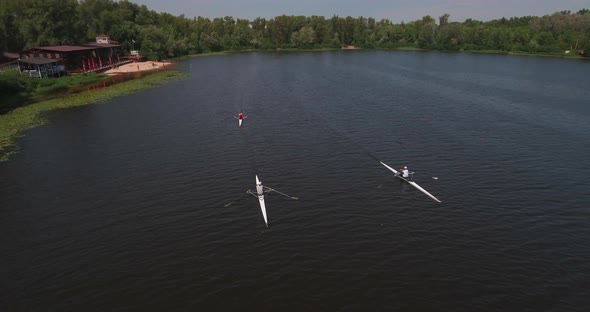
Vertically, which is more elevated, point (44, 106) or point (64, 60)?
point (64, 60)

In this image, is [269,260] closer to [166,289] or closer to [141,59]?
[166,289]

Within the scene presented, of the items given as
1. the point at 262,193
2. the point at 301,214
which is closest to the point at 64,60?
the point at 262,193

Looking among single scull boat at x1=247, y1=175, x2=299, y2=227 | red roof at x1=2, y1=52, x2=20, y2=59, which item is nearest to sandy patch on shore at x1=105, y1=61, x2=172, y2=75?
red roof at x1=2, y1=52, x2=20, y2=59

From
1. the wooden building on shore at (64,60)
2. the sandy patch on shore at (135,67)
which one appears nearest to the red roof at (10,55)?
the wooden building on shore at (64,60)

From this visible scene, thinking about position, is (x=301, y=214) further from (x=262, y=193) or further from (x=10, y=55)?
(x=10, y=55)

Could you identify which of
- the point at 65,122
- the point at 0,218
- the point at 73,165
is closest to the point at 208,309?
the point at 0,218

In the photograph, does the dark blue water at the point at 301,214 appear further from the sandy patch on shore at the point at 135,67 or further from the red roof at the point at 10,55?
the red roof at the point at 10,55

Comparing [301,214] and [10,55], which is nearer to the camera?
[301,214]
